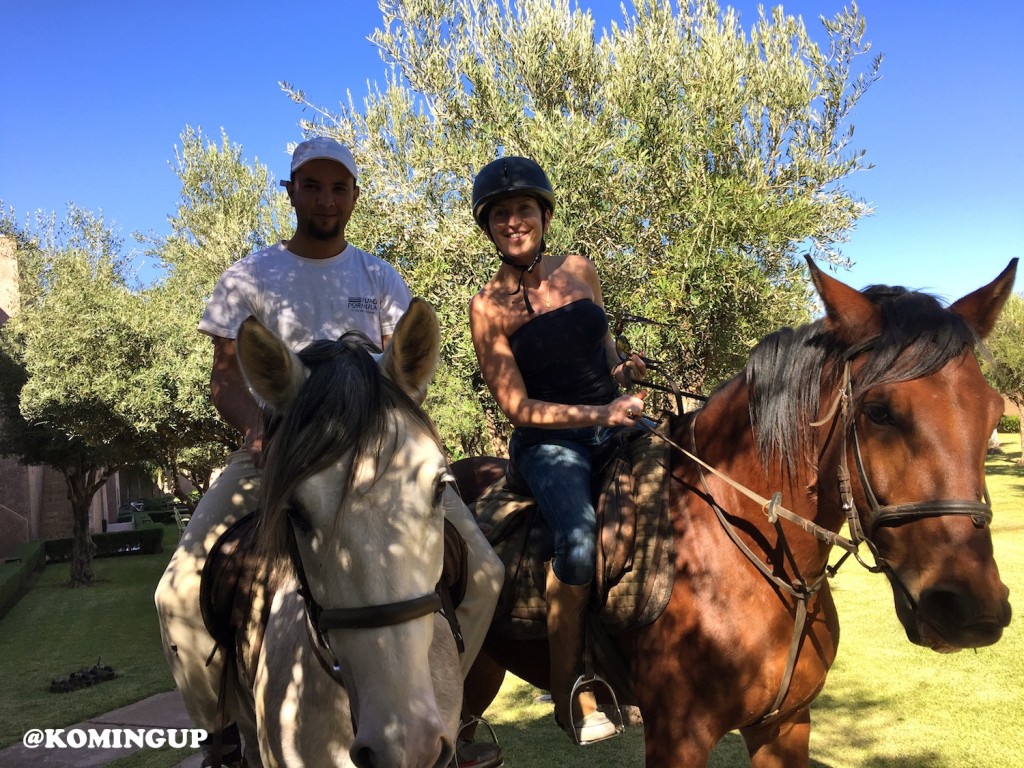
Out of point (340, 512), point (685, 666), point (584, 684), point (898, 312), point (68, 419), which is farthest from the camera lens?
point (68, 419)

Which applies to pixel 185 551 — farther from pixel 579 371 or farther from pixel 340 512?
→ pixel 579 371

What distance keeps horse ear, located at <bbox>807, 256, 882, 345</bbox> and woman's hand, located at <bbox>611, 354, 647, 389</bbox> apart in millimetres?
990

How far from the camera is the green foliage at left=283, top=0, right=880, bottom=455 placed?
10.7 meters

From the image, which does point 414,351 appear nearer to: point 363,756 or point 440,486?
point 440,486

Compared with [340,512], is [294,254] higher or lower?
higher

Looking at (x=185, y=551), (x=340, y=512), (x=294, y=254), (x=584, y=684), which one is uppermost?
(x=294, y=254)

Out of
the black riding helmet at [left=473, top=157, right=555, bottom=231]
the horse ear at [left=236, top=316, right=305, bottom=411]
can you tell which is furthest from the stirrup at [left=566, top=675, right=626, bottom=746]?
the black riding helmet at [left=473, top=157, right=555, bottom=231]

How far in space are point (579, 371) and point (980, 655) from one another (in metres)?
7.85

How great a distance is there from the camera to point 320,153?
349cm

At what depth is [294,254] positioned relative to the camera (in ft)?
11.7

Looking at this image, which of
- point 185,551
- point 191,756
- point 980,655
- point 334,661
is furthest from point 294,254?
point 980,655

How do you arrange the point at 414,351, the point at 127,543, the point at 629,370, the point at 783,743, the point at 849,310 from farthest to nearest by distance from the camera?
the point at 127,543, the point at 629,370, the point at 783,743, the point at 849,310, the point at 414,351

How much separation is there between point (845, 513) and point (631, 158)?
8853mm

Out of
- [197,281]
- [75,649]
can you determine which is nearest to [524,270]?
[75,649]
